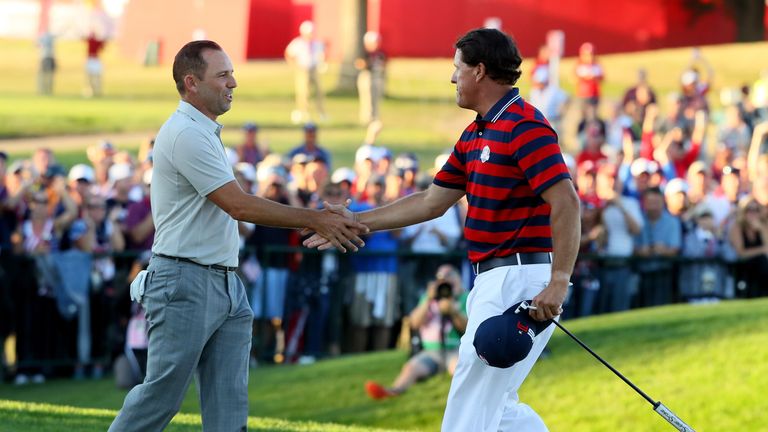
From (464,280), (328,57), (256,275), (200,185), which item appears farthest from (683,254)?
(328,57)

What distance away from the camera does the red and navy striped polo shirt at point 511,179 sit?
6223mm

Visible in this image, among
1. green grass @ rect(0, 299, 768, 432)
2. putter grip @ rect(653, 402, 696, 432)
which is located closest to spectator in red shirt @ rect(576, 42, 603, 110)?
green grass @ rect(0, 299, 768, 432)

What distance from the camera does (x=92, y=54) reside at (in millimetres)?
33344

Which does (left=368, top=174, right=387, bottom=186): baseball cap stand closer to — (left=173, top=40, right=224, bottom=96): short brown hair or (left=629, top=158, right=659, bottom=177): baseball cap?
(left=629, top=158, right=659, bottom=177): baseball cap

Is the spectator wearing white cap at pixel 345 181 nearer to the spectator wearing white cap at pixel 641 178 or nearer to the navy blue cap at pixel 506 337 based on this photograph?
the spectator wearing white cap at pixel 641 178

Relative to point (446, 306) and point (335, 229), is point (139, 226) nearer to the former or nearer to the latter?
point (446, 306)

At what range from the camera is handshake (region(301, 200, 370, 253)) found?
274 inches

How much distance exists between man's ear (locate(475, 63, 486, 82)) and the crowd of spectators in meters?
7.00

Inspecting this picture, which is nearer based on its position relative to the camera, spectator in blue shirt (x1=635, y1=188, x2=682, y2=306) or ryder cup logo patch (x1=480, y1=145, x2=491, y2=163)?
ryder cup logo patch (x1=480, y1=145, x2=491, y2=163)

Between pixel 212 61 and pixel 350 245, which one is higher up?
pixel 212 61

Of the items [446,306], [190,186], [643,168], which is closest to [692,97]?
[643,168]

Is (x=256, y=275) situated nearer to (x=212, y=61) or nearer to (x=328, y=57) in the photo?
(x=212, y=61)

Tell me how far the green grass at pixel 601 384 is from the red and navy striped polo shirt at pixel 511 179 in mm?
5035

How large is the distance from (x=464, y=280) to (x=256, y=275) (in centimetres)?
219
